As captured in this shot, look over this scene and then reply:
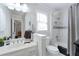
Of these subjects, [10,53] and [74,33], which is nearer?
[10,53]

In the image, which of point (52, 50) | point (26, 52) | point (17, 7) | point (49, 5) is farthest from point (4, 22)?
point (52, 50)

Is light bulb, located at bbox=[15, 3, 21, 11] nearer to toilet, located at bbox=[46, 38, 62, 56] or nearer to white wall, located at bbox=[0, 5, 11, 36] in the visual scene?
white wall, located at bbox=[0, 5, 11, 36]

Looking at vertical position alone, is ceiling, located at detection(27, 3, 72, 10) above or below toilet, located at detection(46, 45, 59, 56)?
above

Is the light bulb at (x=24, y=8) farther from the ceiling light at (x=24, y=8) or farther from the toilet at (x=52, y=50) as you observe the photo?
the toilet at (x=52, y=50)

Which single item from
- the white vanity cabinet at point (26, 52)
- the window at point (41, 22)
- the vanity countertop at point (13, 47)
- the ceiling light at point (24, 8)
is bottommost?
the white vanity cabinet at point (26, 52)

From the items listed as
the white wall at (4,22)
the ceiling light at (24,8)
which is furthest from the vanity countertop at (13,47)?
the ceiling light at (24,8)

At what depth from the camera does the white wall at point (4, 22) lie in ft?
4.49

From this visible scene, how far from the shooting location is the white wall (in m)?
1.37

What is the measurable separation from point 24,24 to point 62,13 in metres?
0.58

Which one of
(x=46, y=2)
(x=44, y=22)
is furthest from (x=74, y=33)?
(x=46, y=2)

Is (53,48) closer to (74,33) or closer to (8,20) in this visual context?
(74,33)

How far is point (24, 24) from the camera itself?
146 centimetres

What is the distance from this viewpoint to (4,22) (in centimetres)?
138

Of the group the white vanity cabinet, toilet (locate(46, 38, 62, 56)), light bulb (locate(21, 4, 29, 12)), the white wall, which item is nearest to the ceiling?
light bulb (locate(21, 4, 29, 12))
